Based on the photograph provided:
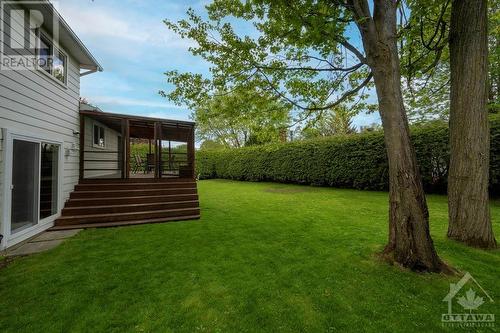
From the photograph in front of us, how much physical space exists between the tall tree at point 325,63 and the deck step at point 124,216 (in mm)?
3175

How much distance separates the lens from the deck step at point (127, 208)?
5660 mm

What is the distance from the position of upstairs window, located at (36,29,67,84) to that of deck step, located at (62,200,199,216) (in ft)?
10.4

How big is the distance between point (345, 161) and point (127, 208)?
29.6ft

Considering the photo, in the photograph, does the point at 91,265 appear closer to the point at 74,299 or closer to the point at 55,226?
the point at 74,299

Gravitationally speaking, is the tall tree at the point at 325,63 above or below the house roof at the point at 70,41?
below

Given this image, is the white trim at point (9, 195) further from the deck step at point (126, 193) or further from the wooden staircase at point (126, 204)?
the deck step at point (126, 193)

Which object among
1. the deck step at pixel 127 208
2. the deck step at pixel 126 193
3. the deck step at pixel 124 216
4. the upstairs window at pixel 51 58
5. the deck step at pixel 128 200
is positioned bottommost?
the deck step at pixel 124 216

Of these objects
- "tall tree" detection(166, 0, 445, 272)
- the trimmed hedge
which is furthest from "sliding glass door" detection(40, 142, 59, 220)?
the trimmed hedge

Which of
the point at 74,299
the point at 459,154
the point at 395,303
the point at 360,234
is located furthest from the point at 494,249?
the point at 74,299

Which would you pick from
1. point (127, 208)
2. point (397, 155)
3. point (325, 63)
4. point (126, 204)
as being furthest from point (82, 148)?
point (397, 155)

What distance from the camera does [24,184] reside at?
14.5 feet

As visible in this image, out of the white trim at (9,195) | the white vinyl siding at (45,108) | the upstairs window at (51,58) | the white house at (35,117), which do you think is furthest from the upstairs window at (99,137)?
the white trim at (9,195)

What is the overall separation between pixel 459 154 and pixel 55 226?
8148 millimetres

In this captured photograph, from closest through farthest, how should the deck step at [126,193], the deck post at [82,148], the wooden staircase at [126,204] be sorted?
the wooden staircase at [126,204] < the deck step at [126,193] < the deck post at [82,148]
